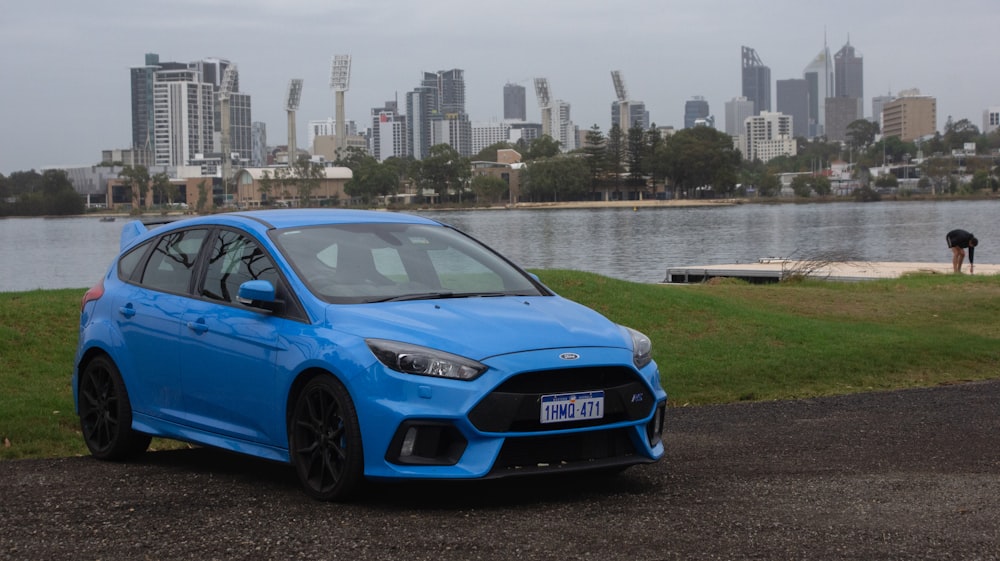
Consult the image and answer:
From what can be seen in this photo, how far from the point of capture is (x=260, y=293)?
6684mm

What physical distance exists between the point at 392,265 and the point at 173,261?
1522mm

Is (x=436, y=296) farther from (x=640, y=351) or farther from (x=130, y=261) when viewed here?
(x=130, y=261)

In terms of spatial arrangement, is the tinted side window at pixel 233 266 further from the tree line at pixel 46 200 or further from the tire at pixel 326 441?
the tree line at pixel 46 200

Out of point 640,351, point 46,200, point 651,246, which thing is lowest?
point 651,246

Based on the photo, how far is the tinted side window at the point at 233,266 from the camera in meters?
7.16

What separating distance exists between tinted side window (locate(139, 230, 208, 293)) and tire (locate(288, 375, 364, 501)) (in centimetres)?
153

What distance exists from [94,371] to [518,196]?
188910 mm

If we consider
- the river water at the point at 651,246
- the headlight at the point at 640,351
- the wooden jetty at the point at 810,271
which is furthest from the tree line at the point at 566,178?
the headlight at the point at 640,351

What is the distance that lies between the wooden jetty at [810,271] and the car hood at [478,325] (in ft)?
69.6

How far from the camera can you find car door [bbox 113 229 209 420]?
24.5 ft

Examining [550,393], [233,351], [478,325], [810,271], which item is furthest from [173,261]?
[810,271]

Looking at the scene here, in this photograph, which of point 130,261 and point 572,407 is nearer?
point 572,407

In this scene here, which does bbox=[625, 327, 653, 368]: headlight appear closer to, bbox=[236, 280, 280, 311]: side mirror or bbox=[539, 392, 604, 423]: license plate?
bbox=[539, 392, 604, 423]: license plate

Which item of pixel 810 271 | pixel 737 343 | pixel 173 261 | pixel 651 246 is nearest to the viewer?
pixel 173 261
